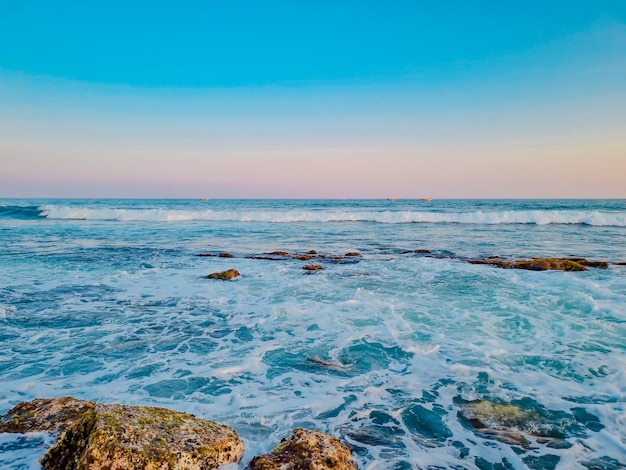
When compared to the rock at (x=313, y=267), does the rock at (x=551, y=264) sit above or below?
above

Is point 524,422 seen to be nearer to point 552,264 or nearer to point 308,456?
point 308,456

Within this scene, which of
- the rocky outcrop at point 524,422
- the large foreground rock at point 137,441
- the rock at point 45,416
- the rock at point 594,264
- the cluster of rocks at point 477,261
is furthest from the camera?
the rock at point 594,264

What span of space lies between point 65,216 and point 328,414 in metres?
44.3

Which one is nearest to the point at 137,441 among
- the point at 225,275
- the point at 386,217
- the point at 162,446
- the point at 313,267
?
the point at 162,446

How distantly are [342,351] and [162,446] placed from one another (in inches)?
145

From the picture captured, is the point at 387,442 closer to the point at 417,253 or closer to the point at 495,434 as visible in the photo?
the point at 495,434

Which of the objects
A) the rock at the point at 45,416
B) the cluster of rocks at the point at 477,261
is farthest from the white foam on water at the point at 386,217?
the rock at the point at 45,416

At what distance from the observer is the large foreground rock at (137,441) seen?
2736mm

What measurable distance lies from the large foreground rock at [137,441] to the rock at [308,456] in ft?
1.16

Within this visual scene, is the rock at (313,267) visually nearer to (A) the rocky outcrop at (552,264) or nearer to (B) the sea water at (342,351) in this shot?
(B) the sea water at (342,351)

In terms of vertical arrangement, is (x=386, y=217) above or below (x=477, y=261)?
above

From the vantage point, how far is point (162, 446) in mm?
2889

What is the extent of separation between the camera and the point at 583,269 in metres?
13.0

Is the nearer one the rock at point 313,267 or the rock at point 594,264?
the rock at point 313,267
